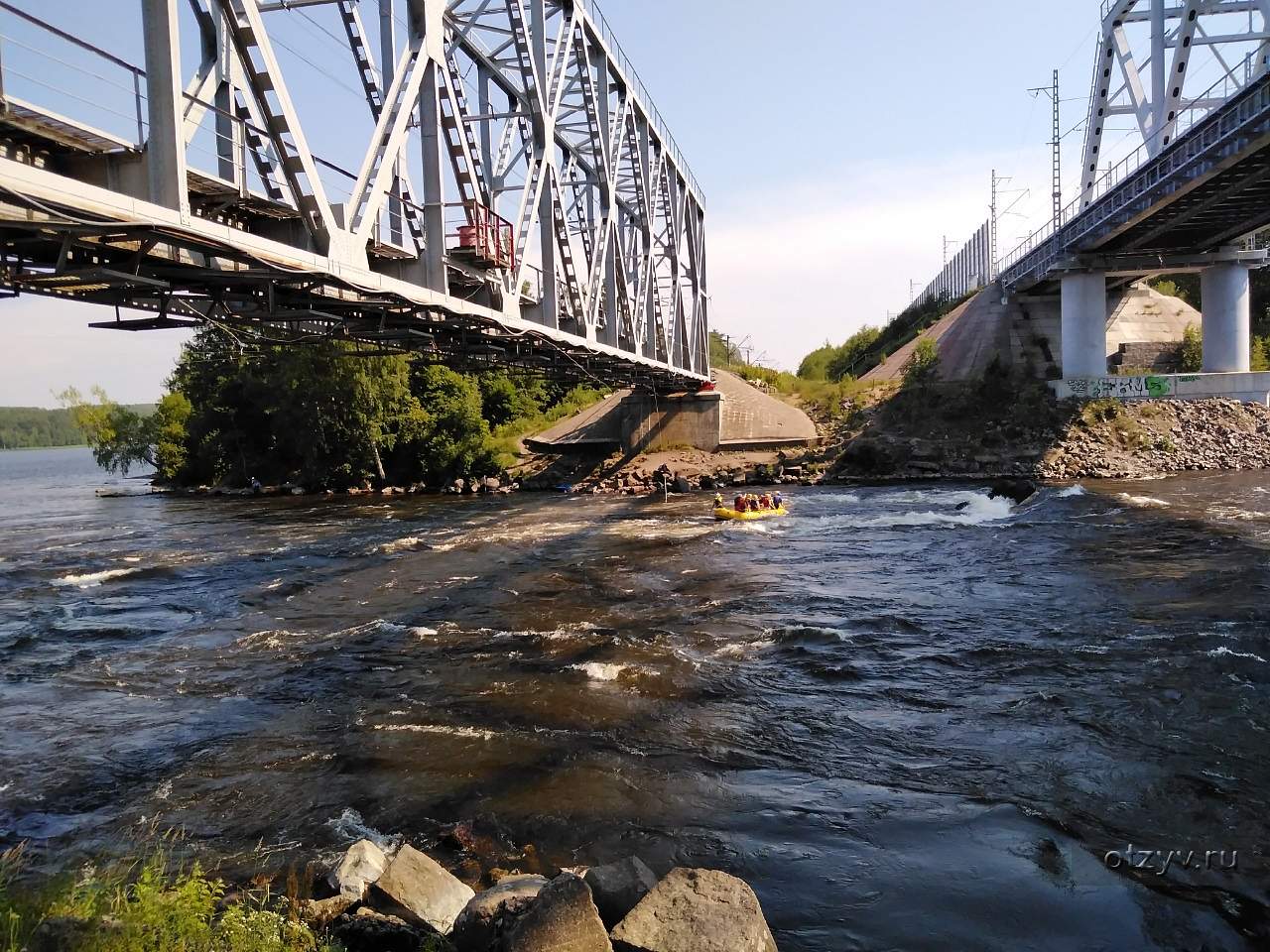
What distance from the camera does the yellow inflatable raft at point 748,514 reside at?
32812 millimetres

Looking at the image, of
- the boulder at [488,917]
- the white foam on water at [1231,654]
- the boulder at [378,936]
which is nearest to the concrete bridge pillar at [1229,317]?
the white foam on water at [1231,654]

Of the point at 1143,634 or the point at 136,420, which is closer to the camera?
the point at 1143,634

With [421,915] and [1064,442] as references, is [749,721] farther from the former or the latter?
[1064,442]

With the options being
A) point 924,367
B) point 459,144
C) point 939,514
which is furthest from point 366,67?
point 924,367

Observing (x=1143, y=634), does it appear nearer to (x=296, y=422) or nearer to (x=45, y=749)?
(x=45, y=749)

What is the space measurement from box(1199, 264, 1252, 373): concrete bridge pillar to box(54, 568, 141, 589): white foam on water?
51.4 meters

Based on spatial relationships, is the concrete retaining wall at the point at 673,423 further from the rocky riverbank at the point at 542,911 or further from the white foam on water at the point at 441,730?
the rocky riverbank at the point at 542,911

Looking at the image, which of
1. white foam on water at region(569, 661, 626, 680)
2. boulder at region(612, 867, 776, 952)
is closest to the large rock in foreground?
boulder at region(612, 867, 776, 952)

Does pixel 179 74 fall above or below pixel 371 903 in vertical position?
above

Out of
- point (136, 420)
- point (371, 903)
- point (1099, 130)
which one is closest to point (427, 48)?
point (371, 903)

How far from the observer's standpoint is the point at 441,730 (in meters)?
11.7

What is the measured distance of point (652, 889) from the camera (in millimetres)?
6414

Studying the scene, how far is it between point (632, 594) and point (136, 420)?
229 ft

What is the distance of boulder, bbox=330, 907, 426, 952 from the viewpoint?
6352mm
